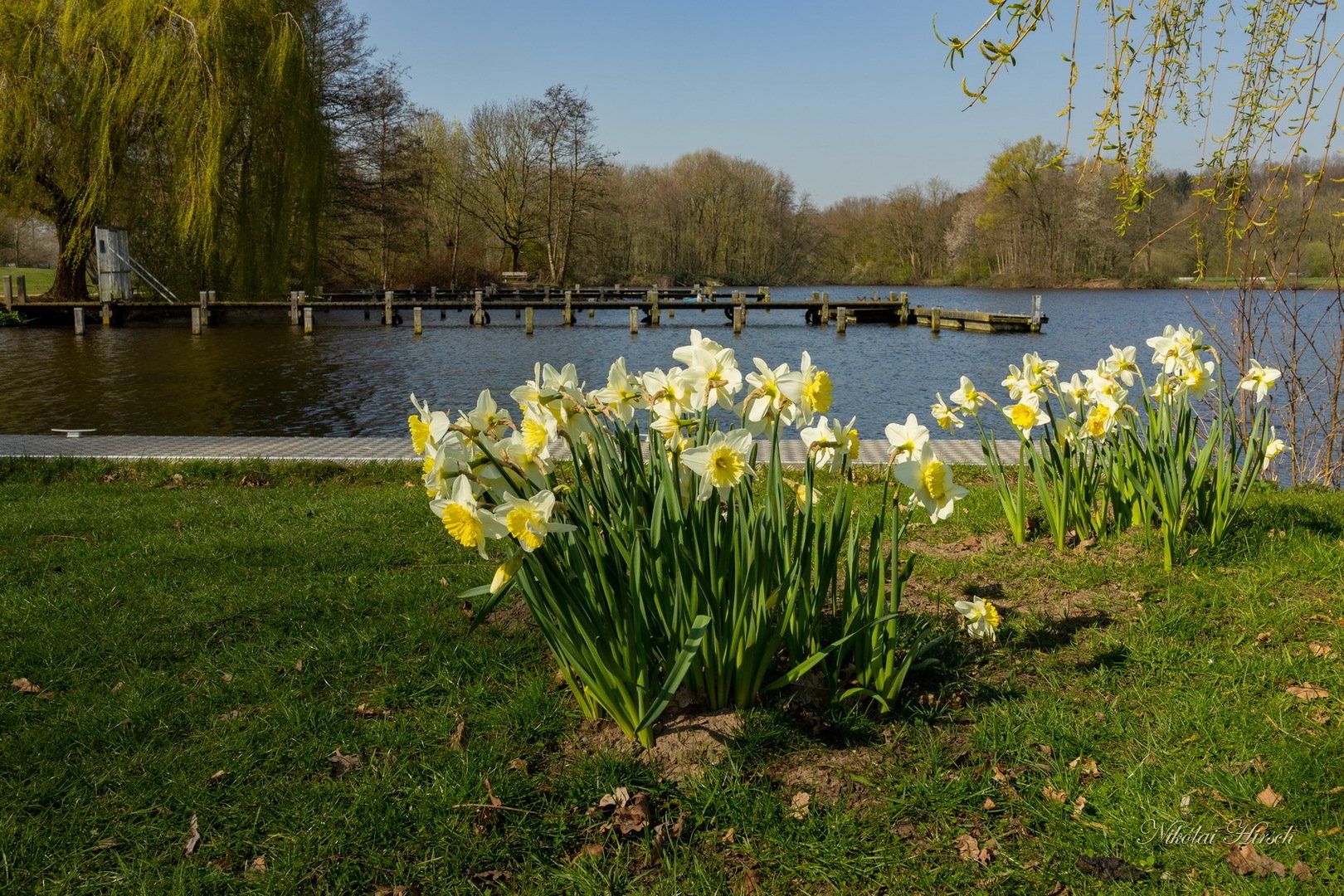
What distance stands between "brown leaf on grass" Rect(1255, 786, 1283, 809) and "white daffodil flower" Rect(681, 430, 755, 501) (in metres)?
1.46

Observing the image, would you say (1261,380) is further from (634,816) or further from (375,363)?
(375,363)

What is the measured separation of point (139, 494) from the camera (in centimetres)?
595

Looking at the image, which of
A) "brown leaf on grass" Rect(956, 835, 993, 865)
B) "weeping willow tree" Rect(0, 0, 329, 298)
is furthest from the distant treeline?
"brown leaf on grass" Rect(956, 835, 993, 865)

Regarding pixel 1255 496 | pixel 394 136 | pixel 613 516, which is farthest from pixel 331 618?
pixel 394 136

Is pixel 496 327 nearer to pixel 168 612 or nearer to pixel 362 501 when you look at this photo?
pixel 362 501

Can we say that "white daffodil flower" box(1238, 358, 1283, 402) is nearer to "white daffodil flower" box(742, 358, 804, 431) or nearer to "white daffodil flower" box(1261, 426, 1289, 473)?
"white daffodil flower" box(1261, 426, 1289, 473)

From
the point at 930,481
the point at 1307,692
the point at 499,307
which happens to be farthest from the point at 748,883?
the point at 499,307

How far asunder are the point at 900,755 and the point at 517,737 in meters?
1.02

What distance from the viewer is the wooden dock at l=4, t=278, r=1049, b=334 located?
2559 cm

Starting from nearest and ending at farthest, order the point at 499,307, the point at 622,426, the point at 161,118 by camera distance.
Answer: the point at 622,426 → the point at 161,118 → the point at 499,307

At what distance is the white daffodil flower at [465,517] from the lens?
1.99 meters

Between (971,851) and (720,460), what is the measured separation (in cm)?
104

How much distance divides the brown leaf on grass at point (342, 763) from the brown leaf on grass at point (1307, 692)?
2.64 m

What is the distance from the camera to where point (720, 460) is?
2.21 metres
